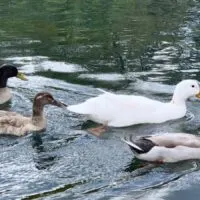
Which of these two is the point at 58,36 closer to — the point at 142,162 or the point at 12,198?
the point at 142,162

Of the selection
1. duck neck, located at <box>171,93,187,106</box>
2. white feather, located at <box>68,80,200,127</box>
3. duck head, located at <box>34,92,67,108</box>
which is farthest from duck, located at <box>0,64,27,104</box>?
duck neck, located at <box>171,93,187,106</box>

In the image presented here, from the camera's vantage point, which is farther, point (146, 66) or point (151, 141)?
point (146, 66)

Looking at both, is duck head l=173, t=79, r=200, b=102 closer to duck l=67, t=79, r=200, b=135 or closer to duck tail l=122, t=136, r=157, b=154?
duck l=67, t=79, r=200, b=135

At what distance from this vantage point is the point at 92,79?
52.3 ft

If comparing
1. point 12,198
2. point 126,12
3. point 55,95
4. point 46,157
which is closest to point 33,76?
point 55,95

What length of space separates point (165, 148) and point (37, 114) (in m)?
2.68

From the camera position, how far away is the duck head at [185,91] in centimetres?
1314

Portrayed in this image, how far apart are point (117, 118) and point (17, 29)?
12003mm

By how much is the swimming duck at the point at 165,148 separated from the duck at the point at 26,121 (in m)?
2.00

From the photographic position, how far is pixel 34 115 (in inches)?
474

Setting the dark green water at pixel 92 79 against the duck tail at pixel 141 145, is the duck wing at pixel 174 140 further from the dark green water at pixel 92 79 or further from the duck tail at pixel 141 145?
the dark green water at pixel 92 79

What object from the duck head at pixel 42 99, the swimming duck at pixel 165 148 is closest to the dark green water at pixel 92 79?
the swimming duck at pixel 165 148

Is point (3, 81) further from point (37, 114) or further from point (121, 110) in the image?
point (121, 110)

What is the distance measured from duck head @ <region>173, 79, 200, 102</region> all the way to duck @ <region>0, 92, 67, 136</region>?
8.46 feet
